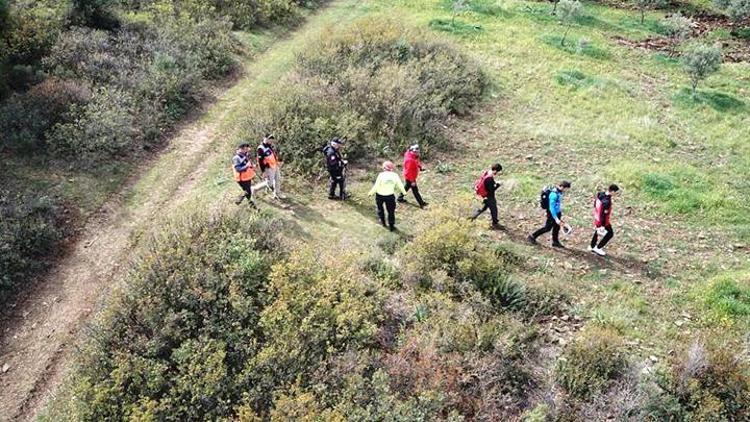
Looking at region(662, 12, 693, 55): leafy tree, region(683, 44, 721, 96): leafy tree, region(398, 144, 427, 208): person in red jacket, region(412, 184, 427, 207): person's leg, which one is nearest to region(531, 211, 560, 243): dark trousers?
region(412, 184, 427, 207): person's leg

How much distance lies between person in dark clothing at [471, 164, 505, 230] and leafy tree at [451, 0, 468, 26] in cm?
1852

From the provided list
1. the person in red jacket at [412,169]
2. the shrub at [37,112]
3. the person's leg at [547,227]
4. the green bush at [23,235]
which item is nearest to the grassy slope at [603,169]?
the person's leg at [547,227]

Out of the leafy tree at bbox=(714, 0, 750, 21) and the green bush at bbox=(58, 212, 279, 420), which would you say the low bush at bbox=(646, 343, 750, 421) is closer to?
the green bush at bbox=(58, 212, 279, 420)

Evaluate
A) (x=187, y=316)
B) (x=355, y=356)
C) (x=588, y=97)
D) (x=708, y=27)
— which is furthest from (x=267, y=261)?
(x=708, y=27)

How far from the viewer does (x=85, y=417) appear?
10.6m

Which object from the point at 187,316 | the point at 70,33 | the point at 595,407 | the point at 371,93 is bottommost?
the point at 595,407

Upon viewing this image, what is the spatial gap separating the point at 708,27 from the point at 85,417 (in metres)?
36.6

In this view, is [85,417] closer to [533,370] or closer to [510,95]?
[533,370]

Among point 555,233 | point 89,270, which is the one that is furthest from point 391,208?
point 89,270

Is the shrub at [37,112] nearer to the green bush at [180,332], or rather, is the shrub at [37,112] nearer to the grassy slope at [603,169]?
the grassy slope at [603,169]

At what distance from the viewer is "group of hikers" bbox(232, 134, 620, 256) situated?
50.8ft

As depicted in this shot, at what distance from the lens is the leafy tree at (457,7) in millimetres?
33284

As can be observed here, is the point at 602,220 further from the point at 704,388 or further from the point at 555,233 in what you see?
the point at 704,388

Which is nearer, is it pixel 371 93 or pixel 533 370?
pixel 533 370
